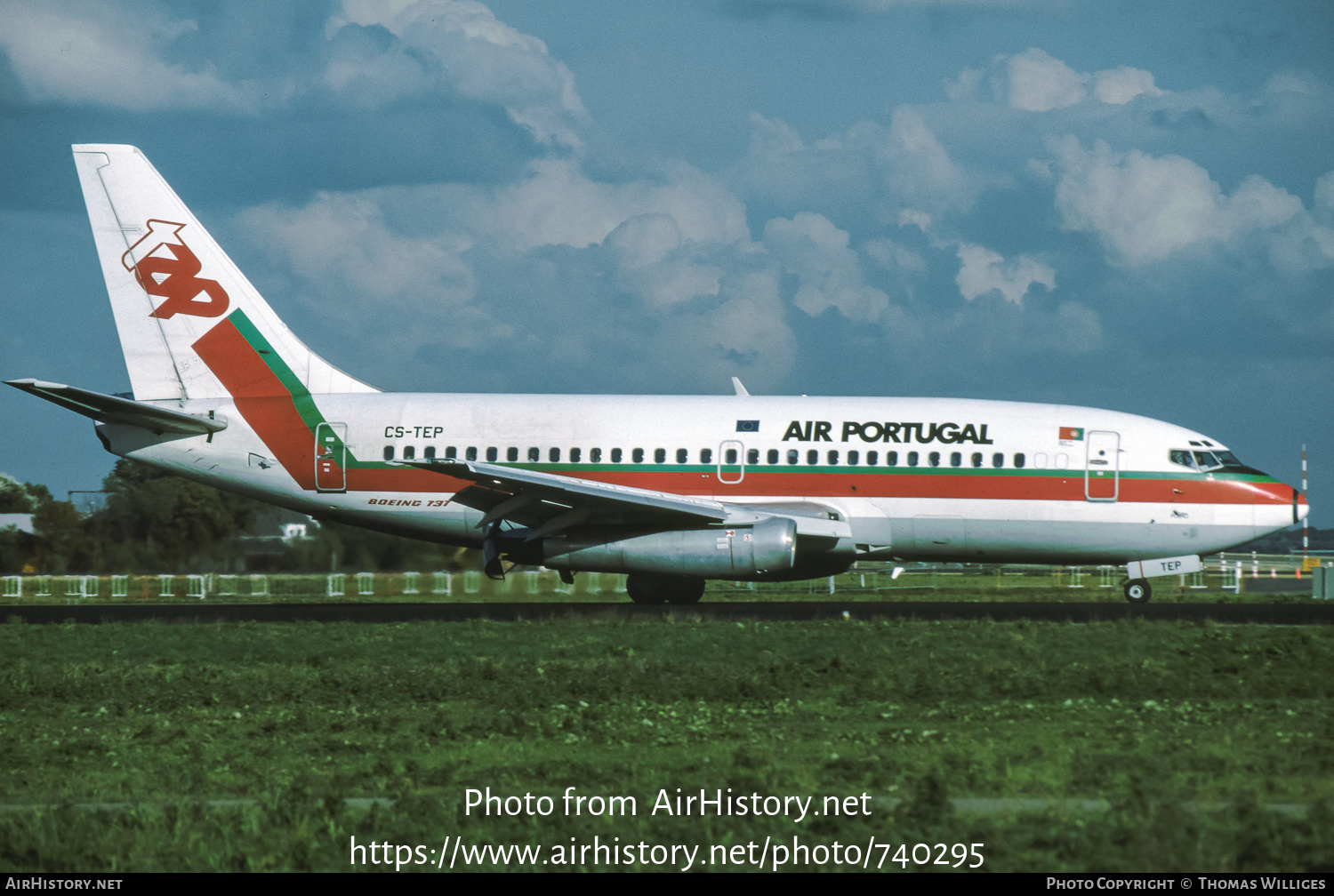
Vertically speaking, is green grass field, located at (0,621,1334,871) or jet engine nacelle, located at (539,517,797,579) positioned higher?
jet engine nacelle, located at (539,517,797,579)

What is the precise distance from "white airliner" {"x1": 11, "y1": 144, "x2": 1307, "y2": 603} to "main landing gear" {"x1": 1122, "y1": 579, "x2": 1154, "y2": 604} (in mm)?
37

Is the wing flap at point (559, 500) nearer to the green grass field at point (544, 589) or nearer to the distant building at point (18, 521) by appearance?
the green grass field at point (544, 589)

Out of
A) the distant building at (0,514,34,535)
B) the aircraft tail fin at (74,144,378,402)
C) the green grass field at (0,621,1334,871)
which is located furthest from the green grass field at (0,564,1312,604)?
the green grass field at (0,621,1334,871)

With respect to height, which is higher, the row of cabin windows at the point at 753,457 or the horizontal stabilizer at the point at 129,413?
the horizontal stabilizer at the point at 129,413

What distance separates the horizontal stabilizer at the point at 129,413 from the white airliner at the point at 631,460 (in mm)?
52

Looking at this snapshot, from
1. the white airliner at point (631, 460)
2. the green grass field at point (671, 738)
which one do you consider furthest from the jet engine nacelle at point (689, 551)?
the green grass field at point (671, 738)

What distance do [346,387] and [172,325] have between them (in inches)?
142

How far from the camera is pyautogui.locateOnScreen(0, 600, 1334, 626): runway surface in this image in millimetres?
19953

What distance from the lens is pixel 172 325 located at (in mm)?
25703

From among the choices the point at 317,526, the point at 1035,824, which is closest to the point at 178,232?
the point at 317,526

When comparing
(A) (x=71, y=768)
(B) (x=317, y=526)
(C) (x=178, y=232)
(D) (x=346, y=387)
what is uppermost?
(C) (x=178, y=232)

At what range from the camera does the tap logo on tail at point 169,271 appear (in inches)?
1016

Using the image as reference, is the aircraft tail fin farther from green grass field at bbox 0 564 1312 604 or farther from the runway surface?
green grass field at bbox 0 564 1312 604

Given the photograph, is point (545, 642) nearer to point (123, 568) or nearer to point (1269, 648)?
point (1269, 648)
